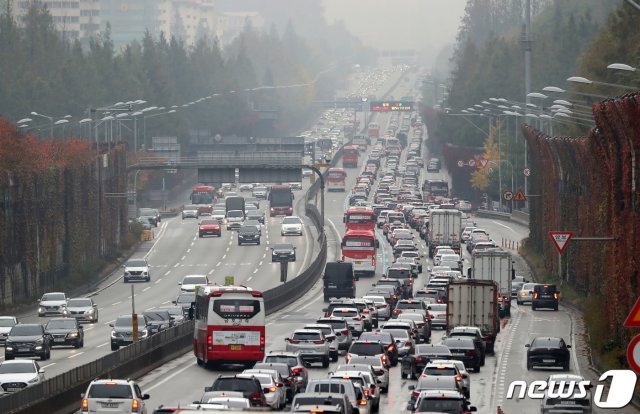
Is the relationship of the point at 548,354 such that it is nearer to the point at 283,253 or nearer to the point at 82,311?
the point at 82,311

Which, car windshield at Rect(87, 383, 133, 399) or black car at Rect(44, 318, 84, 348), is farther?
black car at Rect(44, 318, 84, 348)

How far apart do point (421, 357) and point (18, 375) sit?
46.6ft

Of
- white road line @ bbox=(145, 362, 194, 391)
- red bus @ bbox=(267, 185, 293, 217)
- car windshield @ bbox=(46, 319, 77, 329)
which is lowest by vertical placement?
red bus @ bbox=(267, 185, 293, 217)

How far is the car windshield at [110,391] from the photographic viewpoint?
137 feet

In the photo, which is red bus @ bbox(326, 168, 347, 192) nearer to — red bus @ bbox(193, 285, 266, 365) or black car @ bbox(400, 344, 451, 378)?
black car @ bbox(400, 344, 451, 378)

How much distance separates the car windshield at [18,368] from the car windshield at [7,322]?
73.2ft

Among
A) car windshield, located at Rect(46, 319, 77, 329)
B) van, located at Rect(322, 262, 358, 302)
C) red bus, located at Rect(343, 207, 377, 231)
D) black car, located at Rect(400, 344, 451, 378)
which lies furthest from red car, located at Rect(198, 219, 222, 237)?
black car, located at Rect(400, 344, 451, 378)

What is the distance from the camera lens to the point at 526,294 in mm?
98562

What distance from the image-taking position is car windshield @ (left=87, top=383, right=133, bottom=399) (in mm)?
41875

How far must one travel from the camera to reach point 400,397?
53344 millimetres

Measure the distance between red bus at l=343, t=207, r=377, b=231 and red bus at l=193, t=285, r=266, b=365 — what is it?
224 feet

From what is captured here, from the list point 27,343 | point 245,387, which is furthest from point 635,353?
point 27,343

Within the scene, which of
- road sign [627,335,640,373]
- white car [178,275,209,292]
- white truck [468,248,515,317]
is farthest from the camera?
white car [178,275,209,292]

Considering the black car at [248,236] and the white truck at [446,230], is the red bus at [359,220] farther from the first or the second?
the black car at [248,236]
